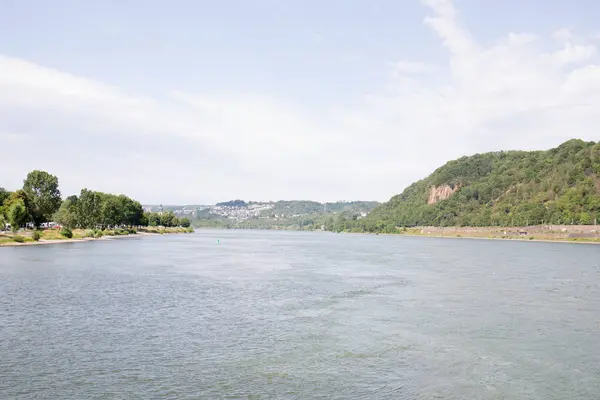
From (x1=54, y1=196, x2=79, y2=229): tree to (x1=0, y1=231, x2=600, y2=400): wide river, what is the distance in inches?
4674

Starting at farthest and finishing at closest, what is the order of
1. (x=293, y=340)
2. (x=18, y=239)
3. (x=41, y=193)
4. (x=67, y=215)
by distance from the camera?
1. (x=41, y=193)
2. (x=67, y=215)
3. (x=18, y=239)
4. (x=293, y=340)

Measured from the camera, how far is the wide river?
836 inches

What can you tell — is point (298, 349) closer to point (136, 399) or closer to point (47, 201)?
point (136, 399)

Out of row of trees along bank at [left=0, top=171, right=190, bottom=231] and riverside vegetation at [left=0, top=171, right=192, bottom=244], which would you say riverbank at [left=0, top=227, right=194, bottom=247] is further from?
row of trees along bank at [left=0, top=171, right=190, bottom=231]

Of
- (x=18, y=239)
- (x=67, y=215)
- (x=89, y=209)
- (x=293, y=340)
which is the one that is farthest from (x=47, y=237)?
(x=293, y=340)

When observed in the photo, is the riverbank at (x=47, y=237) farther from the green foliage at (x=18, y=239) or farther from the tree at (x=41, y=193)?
the tree at (x=41, y=193)

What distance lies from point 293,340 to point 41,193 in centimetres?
16860

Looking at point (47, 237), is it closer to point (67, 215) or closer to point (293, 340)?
point (67, 215)

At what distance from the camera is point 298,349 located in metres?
27.1

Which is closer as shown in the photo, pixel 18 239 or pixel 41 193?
pixel 18 239

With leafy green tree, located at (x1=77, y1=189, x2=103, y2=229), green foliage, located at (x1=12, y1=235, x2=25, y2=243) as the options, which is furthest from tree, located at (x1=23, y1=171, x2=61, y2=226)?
green foliage, located at (x1=12, y1=235, x2=25, y2=243)

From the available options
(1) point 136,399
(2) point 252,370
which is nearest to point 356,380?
(2) point 252,370

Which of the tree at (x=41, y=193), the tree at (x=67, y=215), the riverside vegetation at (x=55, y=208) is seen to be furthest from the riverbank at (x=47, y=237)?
the tree at (x=41, y=193)

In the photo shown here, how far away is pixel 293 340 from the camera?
95.2ft
